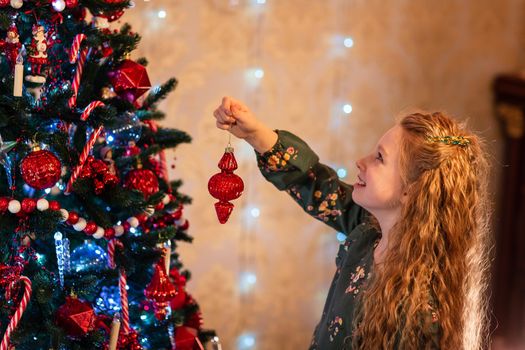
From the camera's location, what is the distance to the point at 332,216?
176 cm

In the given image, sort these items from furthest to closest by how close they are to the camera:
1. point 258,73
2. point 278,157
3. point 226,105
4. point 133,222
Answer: point 258,73 < point 278,157 < point 226,105 < point 133,222

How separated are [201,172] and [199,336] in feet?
2.58

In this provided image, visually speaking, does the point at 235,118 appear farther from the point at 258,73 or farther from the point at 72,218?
the point at 258,73

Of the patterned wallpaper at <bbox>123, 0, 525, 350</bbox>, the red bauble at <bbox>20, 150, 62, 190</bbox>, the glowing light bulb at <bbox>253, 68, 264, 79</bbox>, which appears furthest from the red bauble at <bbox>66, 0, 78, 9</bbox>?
the glowing light bulb at <bbox>253, 68, 264, 79</bbox>

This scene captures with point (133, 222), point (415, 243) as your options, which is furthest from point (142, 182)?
point (415, 243)

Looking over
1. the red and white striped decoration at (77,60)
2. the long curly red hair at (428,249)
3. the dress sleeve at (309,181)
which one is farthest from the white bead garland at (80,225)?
the long curly red hair at (428,249)

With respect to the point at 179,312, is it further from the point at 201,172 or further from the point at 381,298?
the point at 201,172

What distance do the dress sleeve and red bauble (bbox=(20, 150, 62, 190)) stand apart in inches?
23.6

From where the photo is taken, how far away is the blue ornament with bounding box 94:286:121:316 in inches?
58.0

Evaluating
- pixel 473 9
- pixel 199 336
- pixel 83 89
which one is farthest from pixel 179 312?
pixel 473 9

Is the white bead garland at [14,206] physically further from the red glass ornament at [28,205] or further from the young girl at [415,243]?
the young girl at [415,243]

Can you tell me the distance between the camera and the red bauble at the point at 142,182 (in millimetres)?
1403

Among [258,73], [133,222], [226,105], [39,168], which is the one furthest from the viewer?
[258,73]

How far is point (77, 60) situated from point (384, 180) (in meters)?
0.72
